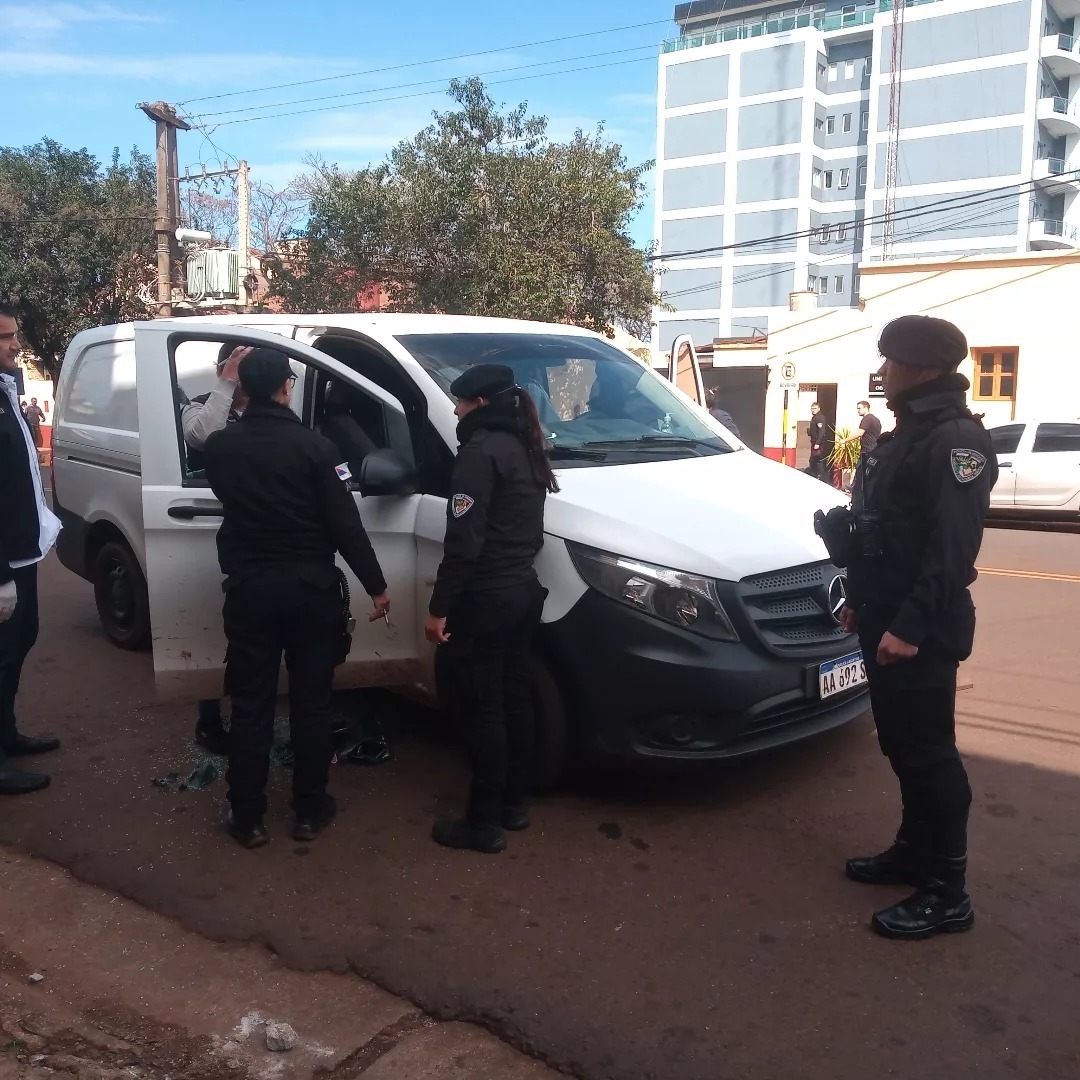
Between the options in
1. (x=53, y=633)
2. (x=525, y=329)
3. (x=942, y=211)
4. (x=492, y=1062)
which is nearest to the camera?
(x=492, y=1062)

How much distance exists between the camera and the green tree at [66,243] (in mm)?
25953

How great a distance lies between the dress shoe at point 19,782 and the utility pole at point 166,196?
658 inches

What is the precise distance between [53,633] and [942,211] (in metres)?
63.8

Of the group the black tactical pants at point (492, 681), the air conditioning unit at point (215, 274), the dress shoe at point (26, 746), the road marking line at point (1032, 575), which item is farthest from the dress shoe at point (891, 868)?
the air conditioning unit at point (215, 274)

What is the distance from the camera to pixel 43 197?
86.2 feet

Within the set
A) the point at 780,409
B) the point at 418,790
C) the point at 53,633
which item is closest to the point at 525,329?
the point at 418,790

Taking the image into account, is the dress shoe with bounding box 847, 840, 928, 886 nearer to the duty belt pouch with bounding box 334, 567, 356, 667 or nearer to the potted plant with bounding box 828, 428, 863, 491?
the duty belt pouch with bounding box 334, 567, 356, 667

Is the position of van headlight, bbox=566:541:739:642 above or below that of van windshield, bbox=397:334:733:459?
below

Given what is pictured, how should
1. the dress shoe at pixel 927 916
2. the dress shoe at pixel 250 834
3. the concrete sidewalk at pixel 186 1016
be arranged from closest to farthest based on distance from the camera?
the concrete sidewalk at pixel 186 1016 < the dress shoe at pixel 927 916 < the dress shoe at pixel 250 834

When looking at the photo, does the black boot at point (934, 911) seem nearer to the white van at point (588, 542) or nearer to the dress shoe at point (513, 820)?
the white van at point (588, 542)

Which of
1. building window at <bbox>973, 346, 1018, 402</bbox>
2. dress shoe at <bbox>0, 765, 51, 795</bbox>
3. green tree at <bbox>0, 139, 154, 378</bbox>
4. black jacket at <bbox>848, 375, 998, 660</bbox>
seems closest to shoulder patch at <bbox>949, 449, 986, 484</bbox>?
black jacket at <bbox>848, 375, 998, 660</bbox>

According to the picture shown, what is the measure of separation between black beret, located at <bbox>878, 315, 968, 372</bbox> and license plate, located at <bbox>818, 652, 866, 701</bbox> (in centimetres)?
127

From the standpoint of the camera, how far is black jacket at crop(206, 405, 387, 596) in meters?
3.93

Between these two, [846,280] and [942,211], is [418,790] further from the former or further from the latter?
[846,280]
